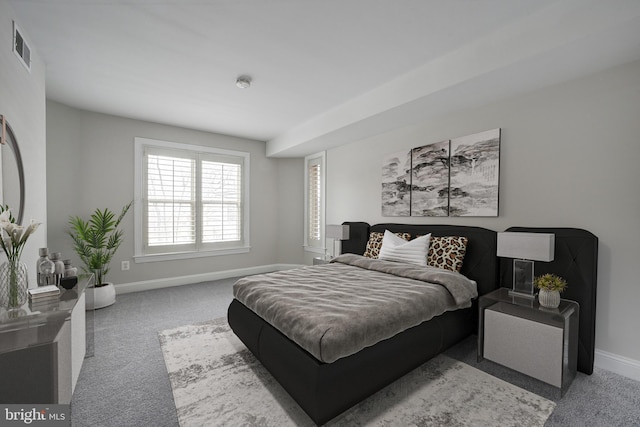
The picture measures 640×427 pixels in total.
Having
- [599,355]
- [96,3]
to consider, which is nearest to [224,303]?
[96,3]

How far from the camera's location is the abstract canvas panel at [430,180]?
3145 millimetres

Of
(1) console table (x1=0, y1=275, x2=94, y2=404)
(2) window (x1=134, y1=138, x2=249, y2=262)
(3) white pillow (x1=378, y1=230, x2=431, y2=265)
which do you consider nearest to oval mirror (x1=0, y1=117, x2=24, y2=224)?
(1) console table (x1=0, y1=275, x2=94, y2=404)

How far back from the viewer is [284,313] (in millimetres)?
1831

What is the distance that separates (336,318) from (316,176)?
3.92 m

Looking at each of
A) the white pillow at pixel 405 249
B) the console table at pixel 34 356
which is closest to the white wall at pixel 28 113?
the console table at pixel 34 356

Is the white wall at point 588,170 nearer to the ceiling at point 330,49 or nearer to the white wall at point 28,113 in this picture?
the ceiling at point 330,49

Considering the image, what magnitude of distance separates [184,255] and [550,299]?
15.6ft

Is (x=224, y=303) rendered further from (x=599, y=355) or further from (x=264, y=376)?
(x=599, y=355)

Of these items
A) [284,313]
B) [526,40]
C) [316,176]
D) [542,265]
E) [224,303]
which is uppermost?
[526,40]

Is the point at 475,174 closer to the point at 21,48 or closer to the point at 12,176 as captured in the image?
the point at 12,176

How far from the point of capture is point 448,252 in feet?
9.34

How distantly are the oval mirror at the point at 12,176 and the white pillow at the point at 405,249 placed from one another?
3.33 meters

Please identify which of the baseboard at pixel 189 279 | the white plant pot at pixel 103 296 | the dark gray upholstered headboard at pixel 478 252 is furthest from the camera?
the baseboard at pixel 189 279

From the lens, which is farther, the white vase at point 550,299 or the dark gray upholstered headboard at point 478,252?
the dark gray upholstered headboard at point 478,252
